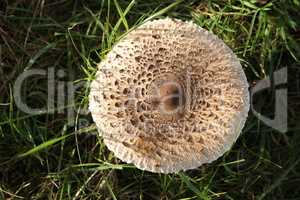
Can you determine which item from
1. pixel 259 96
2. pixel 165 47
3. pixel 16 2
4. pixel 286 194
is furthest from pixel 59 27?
pixel 286 194

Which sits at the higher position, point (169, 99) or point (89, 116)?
point (169, 99)

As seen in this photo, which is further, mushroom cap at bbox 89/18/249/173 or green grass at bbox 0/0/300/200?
green grass at bbox 0/0/300/200

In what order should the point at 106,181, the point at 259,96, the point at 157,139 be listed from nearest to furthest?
1. the point at 157,139
2. the point at 106,181
3. the point at 259,96

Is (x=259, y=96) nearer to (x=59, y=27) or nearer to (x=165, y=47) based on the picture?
(x=165, y=47)

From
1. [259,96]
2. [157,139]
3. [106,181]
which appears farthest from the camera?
[259,96]
